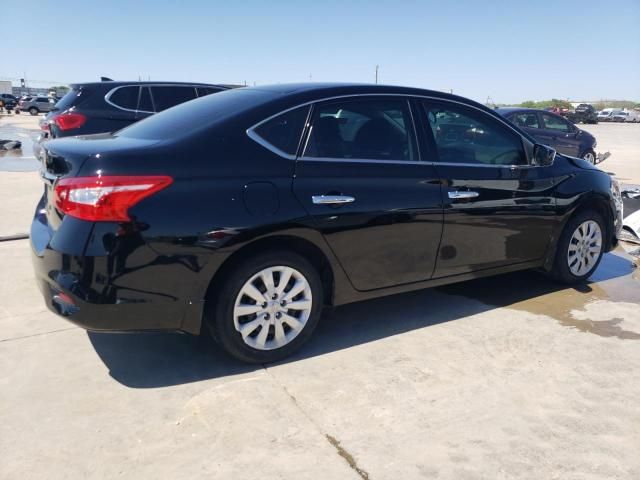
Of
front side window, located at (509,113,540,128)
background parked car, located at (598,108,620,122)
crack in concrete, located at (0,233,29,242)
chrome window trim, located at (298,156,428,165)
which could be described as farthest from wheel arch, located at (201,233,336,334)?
background parked car, located at (598,108,620,122)

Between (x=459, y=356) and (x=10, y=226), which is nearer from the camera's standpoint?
(x=459, y=356)

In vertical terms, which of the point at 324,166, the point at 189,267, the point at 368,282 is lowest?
the point at 368,282

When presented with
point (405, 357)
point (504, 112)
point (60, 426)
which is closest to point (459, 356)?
point (405, 357)

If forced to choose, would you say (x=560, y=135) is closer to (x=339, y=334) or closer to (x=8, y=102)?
(x=339, y=334)

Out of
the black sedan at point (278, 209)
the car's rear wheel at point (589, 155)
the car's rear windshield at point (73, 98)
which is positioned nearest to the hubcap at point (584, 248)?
the black sedan at point (278, 209)

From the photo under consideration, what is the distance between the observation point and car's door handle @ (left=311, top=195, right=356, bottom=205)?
3.36 m

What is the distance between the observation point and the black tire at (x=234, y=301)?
10.5 ft

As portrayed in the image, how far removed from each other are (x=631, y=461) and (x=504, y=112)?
37.7 ft

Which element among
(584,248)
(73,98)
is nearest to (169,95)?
(73,98)

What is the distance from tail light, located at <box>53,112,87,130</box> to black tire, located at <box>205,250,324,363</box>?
603 cm

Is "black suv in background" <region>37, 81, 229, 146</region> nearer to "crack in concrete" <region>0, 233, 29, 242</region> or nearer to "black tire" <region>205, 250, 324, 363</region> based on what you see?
"crack in concrete" <region>0, 233, 29, 242</region>

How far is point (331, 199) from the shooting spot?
3420mm

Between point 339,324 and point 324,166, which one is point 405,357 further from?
point 324,166

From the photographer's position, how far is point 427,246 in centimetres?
391
